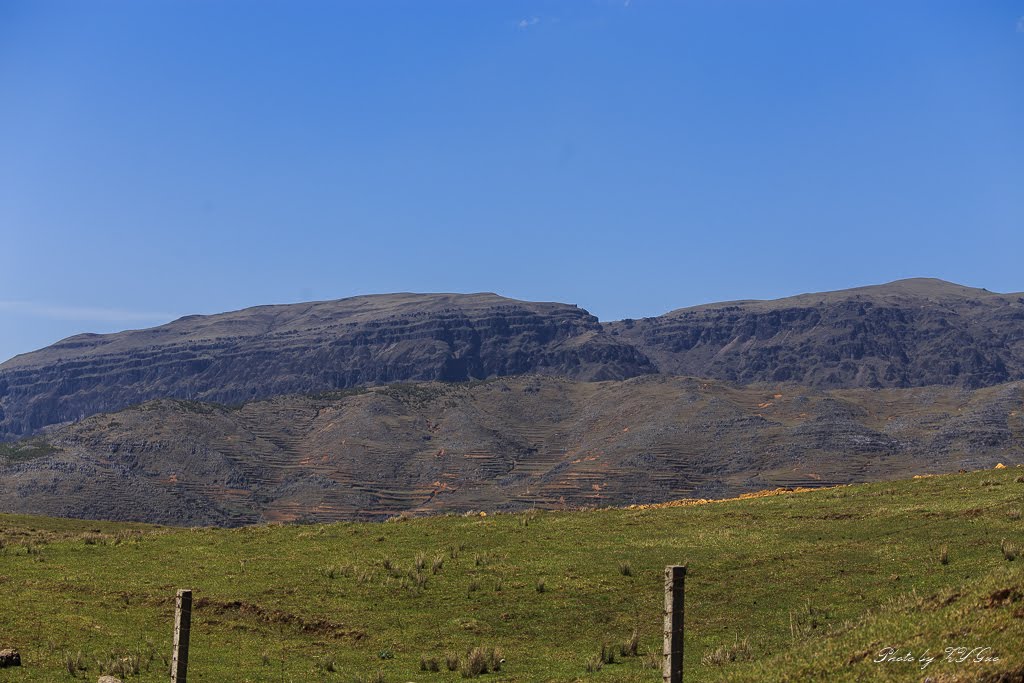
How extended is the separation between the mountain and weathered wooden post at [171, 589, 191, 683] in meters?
137

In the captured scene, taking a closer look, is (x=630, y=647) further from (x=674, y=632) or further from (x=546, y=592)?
(x=674, y=632)

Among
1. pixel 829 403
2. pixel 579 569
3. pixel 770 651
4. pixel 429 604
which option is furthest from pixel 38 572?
pixel 829 403

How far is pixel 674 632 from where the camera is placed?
17.8 metres

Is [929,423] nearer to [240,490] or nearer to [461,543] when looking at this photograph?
[240,490]

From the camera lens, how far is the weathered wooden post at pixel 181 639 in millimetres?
21484

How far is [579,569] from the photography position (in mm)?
41375

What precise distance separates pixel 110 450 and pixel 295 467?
29.0 meters

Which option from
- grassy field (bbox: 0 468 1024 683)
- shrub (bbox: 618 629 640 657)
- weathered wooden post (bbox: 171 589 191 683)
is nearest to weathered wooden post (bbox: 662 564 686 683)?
grassy field (bbox: 0 468 1024 683)

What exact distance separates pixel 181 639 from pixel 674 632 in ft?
31.5

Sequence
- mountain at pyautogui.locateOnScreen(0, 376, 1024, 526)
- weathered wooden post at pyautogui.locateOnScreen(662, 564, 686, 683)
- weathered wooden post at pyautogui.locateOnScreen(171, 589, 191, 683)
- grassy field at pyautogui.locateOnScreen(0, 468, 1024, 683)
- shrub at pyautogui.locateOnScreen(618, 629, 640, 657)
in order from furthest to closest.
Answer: mountain at pyautogui.locateOnScreen(0, 376, 1024, 526)
shrub at pyautogui.locateOnScreen(618, 629, 640, 657)
grassy field at pyautogui.locateOnScreen(0, 468, 1024, 683)
weathered wooden post at pyautogui.locateOnScreen(171, 589, 191, 683)
weathered wooden post at pyautogui.locateOnScreen(662, 564, 686, 683)

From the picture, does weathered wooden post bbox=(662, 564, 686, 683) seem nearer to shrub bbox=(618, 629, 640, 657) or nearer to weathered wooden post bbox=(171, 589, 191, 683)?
weathered wooden post bbox=(171, 589, 191, 683)

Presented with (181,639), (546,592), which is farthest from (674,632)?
(546,592)

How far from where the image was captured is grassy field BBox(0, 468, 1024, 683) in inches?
1043

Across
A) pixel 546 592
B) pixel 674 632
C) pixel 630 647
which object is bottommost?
pixel 630 647
